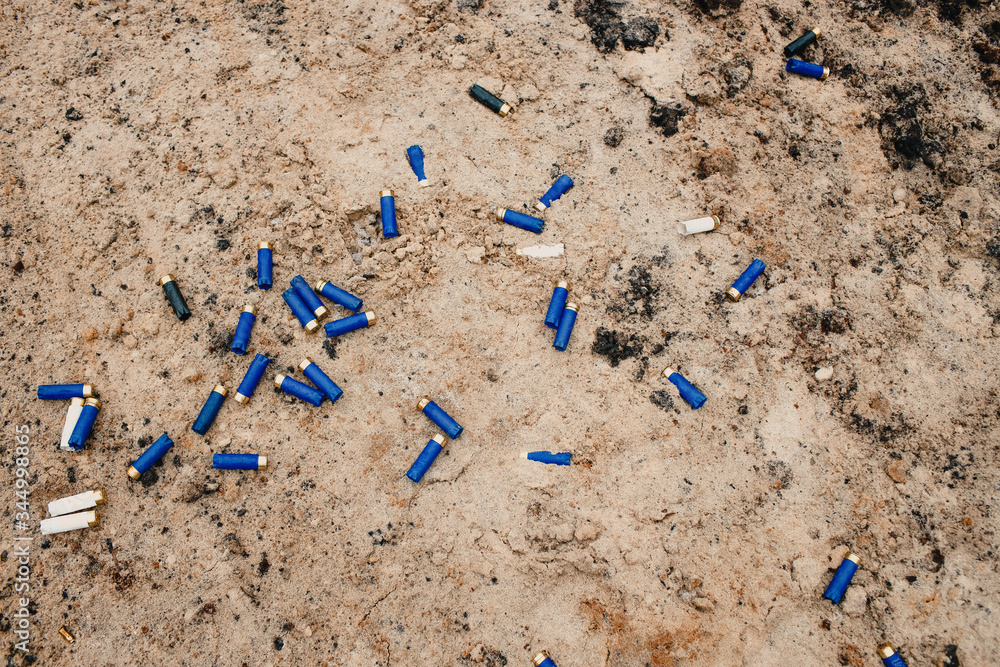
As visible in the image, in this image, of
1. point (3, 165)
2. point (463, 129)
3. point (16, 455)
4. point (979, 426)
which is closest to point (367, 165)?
point (463, 129)

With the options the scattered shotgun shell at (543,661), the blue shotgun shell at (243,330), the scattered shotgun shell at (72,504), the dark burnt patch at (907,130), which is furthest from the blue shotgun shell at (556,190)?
the scattered shotgun shell at (72,504)

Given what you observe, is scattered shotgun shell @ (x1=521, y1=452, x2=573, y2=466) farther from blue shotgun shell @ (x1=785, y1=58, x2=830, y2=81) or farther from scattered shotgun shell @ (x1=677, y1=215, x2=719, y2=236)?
blue shotgun shell @ (x1=785, y1=58, x2=830, y2=81)

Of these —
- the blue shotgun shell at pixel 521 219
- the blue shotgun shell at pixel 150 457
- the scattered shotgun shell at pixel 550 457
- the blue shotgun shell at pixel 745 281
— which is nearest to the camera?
the blue shotgun shell at pixel 150 457

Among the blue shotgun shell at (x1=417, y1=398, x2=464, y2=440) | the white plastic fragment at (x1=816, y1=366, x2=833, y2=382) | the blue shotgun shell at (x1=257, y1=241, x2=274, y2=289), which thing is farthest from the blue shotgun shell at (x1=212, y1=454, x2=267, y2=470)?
the white plastic fragment at (x1=816, y1=366, x2=833, y2=382)

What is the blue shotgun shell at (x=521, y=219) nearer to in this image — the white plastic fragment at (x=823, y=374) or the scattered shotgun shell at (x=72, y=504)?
the white plastic fragment at (x=823, y=374)

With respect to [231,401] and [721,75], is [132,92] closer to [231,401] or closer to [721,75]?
[231,401]

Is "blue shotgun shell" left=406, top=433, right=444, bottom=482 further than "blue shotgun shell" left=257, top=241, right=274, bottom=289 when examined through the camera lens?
No

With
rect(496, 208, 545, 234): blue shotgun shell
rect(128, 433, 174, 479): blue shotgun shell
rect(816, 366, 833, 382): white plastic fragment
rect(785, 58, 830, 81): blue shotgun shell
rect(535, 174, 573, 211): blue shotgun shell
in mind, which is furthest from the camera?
rect(785, 58, 830, 81): blue shotgun shell
